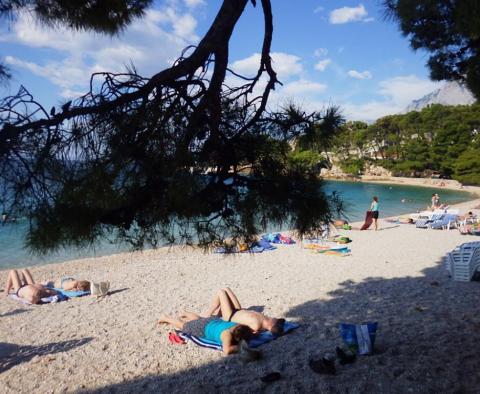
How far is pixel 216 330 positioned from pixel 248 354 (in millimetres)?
752

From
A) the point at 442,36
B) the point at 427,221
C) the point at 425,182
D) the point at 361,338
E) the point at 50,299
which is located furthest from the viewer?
the point at 425,182

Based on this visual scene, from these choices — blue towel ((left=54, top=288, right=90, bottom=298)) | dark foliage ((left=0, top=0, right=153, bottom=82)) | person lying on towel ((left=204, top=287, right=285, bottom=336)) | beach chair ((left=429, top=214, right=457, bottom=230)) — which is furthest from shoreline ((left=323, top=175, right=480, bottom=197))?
dark foliage ((left=0, top=0, right=153, bottom=82))

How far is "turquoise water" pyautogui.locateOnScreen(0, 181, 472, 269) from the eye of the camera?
65.3 inches

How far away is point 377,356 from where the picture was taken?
12.7ft

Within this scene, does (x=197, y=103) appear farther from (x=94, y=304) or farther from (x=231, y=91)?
(x=94, y=304)

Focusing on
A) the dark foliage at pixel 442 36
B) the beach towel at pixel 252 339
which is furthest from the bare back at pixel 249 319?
the dark foliage at pixel 442 36

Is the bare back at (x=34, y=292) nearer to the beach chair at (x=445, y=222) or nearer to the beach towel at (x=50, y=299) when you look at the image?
the beach towel at (x=50, y=299)

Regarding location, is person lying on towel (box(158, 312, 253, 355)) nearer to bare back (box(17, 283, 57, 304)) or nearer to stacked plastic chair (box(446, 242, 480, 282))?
bare back (box(17, 283, 57, 304))

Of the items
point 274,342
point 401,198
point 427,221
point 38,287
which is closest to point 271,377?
point 274,342

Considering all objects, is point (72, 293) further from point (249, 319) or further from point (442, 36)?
point (442, 36)

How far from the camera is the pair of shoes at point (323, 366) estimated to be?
365 cm

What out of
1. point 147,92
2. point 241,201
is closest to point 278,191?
point 241,201

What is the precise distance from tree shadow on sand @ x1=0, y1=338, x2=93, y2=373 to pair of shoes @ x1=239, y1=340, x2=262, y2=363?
226 cm

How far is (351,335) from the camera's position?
4.07 metres
